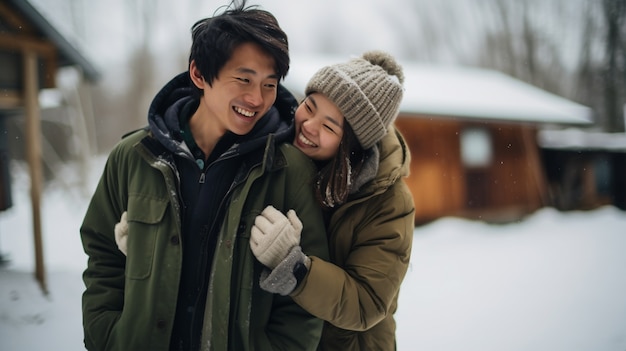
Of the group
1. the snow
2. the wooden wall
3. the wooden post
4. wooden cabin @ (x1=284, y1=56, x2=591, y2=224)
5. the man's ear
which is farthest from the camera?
the wooden wall

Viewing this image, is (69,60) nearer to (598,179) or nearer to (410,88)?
(410,88)

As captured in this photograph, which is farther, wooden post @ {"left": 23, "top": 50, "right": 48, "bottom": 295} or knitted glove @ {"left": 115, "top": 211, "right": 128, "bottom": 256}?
wooden post @ {"left": 23, "top": 50, "right": 48, "bottom": 295}

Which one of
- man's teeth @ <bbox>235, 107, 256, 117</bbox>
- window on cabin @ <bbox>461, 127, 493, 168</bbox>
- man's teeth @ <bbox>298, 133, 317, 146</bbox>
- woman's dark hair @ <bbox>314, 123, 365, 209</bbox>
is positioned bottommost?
window on cabin @ <bbox>461, 127, 493, 168</bbox>

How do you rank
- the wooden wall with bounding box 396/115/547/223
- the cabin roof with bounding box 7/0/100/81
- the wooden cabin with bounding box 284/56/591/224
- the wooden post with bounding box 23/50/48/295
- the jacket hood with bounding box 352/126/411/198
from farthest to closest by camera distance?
the wooden wall with bounding box 396/115/547/223, the wooden cabin with bounding box 284/56/591/224, the wooden post with bounding box 23/50/48/295, the cabin roof with bounding box 7/0/100/81, the jacket hood with bounding box 352/126/411/198

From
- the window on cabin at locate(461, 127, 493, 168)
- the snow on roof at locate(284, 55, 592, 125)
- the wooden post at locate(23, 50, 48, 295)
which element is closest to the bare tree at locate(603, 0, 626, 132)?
the snow on roof at locate(284, 55, 592, 125)

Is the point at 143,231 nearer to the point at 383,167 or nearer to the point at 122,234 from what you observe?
the point at 122,234

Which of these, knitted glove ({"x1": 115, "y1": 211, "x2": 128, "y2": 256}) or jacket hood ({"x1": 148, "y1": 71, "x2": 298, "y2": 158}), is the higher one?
jacket hood ({"x1": 148, "y1": 71, "x2": 298, "y2": 158})

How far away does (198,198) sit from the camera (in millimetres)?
1514

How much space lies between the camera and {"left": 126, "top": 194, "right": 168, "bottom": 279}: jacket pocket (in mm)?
1479

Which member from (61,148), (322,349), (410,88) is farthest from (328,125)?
(61,148)

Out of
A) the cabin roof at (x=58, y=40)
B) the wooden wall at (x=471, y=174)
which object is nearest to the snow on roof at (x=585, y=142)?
the wooden wall at (x=471, y=174)

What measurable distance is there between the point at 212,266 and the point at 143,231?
293 mm

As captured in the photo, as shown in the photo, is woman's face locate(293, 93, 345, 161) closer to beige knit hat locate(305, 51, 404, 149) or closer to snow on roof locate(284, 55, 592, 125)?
beige knit hat locate(305, 51, 404, 149)

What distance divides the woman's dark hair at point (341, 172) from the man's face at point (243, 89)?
0.36 metres
